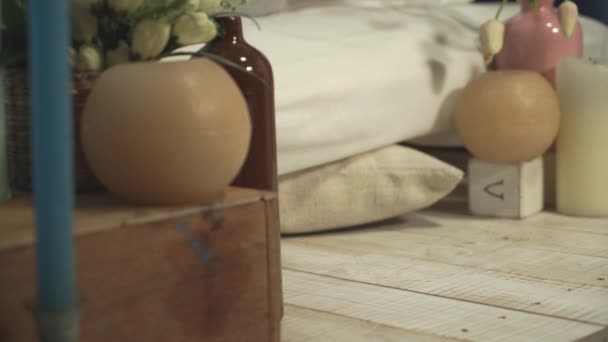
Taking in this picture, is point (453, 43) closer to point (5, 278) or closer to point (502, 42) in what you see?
point (502, 42)

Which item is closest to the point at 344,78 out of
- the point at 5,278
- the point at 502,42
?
the point at 502,42

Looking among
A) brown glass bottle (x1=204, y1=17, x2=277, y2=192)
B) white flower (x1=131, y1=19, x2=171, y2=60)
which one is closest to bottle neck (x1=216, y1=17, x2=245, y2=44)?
brown glass bottle (x1=204, y1=17, x2=277, y2=192)

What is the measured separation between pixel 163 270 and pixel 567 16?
2.86ft

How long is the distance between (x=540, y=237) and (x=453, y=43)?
0.32 metres

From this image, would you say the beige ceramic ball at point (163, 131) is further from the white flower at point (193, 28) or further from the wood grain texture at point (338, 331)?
the wood grain texture at point (338, 331)

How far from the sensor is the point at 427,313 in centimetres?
83

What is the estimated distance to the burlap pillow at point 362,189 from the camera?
1161 mm

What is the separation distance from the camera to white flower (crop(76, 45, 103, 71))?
65 cm

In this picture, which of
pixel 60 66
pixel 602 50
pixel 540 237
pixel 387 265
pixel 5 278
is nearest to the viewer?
pixel 60 66

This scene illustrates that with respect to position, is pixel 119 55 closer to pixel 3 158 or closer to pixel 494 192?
pixel 3 158

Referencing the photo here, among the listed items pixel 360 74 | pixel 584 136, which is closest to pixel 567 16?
pixel 584 136

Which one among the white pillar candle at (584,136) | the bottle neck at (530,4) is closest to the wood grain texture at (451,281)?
the white pillar candle at (584,136)

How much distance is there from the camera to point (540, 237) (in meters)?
1.16

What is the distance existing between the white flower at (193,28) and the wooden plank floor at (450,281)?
26 centimetres
